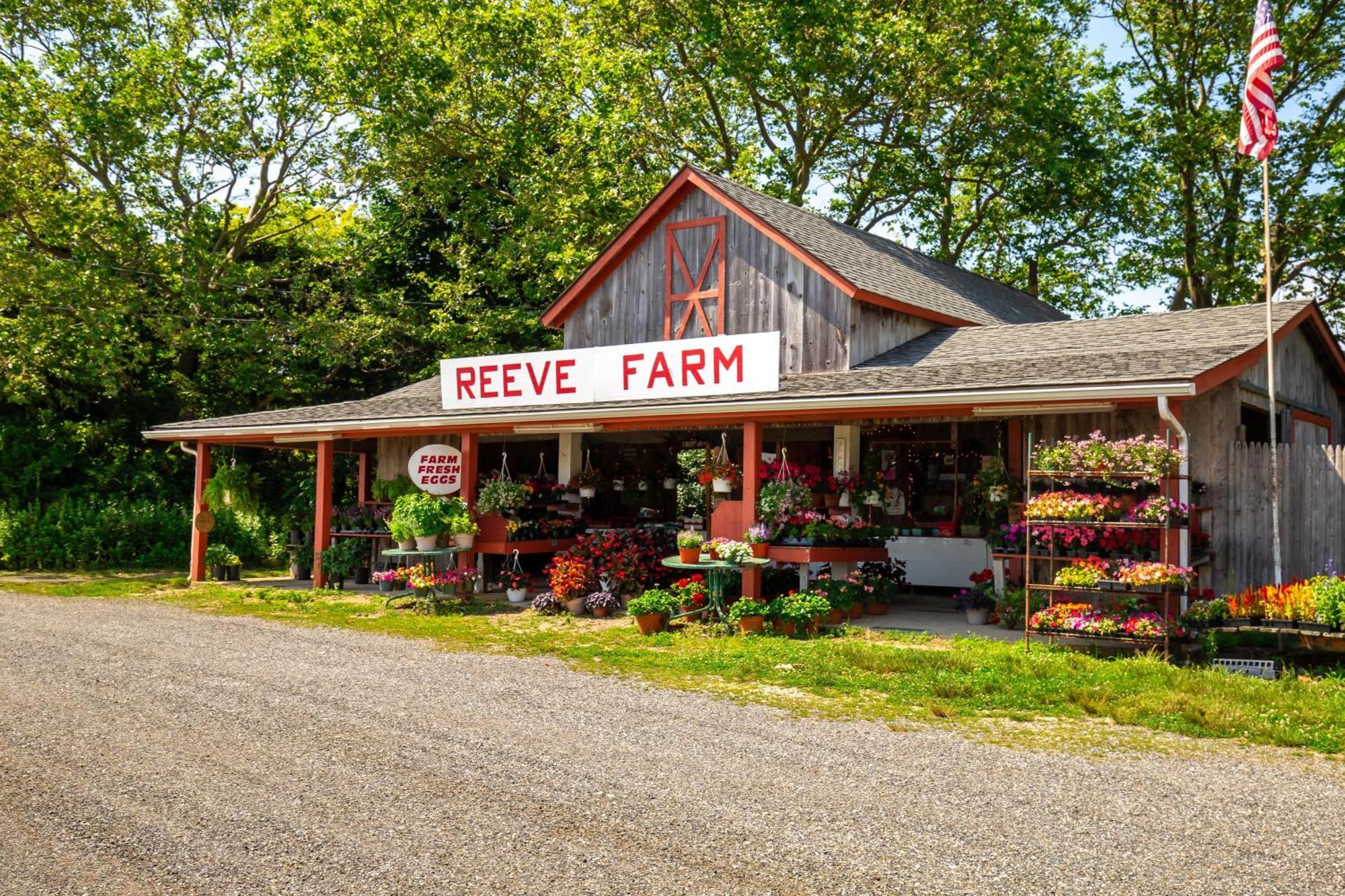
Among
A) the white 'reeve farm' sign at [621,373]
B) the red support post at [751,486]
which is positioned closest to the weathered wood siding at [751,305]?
the white 'reeve farm' sign at [621,373]

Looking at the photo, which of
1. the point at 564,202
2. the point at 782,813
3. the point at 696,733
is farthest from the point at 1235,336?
the point at 564,202

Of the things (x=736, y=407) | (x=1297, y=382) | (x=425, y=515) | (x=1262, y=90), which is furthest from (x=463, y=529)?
(x=1297, y=382)

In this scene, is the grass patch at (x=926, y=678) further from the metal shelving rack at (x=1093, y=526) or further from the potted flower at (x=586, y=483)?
the potted flower at (x=586, y=483)

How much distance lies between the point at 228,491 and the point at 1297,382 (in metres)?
17.3

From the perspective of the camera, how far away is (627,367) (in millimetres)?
14305

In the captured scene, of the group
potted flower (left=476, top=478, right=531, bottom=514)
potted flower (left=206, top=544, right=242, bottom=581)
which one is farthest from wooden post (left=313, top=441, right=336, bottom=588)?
potted flower (left=476, top=478, right=531, bottom=514)

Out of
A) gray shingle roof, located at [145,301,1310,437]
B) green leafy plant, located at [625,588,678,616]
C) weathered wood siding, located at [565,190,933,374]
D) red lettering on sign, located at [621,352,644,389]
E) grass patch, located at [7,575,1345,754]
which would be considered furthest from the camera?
weathered wood siding, located at [565,190,933,374]

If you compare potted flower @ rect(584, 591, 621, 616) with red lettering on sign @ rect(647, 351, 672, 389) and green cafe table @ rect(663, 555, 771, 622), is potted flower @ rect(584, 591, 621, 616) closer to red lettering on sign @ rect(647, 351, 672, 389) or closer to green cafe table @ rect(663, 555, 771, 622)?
green cafe table @ rect(663, 555, 771, 622)

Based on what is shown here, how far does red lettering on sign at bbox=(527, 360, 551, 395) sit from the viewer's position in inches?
600

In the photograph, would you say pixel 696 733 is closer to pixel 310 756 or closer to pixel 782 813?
pixel 782 813

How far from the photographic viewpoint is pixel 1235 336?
12.5 metres

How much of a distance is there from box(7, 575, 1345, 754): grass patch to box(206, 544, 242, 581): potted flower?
6473 mm

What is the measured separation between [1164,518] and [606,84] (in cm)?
2068

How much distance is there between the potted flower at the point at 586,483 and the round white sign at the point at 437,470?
2094 millimetres
